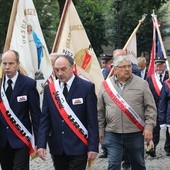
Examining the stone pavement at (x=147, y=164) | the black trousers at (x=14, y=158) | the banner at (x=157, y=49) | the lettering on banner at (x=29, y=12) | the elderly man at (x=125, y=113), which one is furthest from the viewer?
the banner at (x=157, y=49)

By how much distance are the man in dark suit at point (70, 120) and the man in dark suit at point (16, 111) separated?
0.32 metres

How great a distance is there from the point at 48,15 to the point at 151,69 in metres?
32.7

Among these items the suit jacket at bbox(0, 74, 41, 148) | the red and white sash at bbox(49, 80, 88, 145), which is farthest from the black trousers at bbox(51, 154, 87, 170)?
the suit jacket at bbox(0, 74, 41, 148)

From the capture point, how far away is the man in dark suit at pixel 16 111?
6.16 m

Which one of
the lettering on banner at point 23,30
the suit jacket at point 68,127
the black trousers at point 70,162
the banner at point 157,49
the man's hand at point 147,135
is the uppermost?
the lettering on banner at point 23,30

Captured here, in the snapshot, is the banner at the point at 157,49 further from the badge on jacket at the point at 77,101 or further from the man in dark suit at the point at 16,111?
the badge on jacket at the point at 77,101

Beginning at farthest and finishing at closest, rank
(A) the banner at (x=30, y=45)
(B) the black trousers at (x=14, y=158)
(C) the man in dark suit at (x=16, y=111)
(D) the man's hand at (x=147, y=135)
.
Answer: (A) the banner at (x=30, y=45)
(D) the man's hand at (x=147, y=135)
(C) the man in dark suit at (x=16, y=111)
(B) the black trousers at (x=14, y=158)

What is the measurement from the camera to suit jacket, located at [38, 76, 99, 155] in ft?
19.2

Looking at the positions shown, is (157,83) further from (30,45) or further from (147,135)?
(147,135)

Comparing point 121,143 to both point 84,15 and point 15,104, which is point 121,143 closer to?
point 15,104

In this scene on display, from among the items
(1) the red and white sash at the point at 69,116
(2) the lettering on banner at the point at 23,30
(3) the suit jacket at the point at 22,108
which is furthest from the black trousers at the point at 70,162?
(2) the lettering on banner at the point at 23,30

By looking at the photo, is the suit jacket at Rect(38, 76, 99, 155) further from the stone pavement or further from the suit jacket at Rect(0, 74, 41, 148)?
the stone pavement

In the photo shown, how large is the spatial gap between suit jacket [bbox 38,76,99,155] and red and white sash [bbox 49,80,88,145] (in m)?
0.03

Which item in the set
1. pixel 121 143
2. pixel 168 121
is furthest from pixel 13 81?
pixel 168 121
